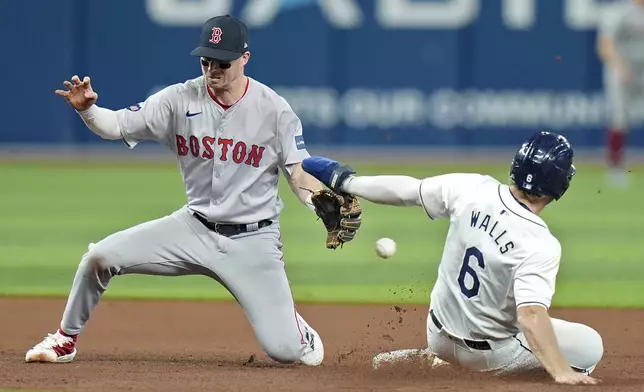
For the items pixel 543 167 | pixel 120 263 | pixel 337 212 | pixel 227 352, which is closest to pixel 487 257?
pixel 543 167

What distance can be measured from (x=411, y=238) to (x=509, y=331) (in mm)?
6136

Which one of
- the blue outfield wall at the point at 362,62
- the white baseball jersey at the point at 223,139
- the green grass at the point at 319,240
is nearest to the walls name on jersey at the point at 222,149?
the white baseball jersey at the point at 223,139

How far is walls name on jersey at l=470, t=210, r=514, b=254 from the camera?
5070 mm

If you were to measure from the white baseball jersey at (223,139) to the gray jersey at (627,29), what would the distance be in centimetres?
1154

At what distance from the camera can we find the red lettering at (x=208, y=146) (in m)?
6.09

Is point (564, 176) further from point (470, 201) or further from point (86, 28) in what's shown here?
point (86, 28)

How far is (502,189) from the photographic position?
5246 millimetres

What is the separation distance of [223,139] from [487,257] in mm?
1676

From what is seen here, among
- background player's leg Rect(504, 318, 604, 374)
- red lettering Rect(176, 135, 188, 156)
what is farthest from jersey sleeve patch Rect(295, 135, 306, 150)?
background player's leg Rect(504, 318, 604, 374)

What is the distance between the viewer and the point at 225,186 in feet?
20.1

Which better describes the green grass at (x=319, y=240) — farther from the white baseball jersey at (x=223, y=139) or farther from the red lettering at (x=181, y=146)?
the red lettering at (x=181, y=146)

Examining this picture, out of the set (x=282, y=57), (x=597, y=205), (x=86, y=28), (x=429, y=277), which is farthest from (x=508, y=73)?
(x=429, y=277)

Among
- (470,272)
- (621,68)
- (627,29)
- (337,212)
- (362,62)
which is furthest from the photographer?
(362,62)

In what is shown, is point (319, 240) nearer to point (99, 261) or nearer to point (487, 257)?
point (99, 261)
